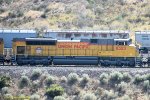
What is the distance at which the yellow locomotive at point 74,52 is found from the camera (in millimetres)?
40188

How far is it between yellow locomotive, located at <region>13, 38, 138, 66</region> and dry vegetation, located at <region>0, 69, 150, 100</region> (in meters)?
6.31

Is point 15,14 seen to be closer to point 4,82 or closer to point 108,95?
point 4,82

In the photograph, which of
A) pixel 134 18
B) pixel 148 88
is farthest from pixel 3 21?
pixel 148 88

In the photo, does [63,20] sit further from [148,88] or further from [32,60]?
[148,88]

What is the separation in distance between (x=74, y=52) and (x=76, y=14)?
27001mm

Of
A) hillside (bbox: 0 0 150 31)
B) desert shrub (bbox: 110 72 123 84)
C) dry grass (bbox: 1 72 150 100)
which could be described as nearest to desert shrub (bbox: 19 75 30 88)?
dry grass (bbox: 1 72 150 100)

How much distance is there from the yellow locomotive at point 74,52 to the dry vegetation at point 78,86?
6312 mm

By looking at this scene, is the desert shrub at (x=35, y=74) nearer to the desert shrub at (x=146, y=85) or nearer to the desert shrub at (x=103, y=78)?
the desert shrub at (x=103, y=78)

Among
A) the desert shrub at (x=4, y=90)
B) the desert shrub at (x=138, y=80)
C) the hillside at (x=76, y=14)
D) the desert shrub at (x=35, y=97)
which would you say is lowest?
the desert shrub at (x=35, y=97)

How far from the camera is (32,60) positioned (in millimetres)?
40281

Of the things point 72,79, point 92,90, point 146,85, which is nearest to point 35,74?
point 72,79

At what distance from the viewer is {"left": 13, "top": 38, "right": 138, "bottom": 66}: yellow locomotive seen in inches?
1582

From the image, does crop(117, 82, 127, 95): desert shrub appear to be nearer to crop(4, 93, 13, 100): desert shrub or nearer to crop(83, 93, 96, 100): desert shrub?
crop(83, 93, 96, 100): desert shrub

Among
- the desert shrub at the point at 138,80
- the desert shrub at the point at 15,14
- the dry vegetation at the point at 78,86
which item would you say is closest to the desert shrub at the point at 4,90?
the dry vegetation at the point at 78,86
